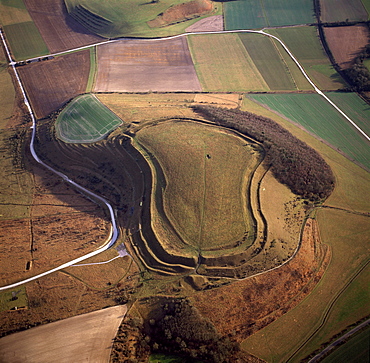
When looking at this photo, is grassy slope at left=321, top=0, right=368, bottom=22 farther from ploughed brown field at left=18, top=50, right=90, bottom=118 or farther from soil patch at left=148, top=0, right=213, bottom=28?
ploughed brown field at left=18, top=50, right=90, bottom=118

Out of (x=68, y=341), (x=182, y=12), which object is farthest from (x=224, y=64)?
(x=68, y=341)

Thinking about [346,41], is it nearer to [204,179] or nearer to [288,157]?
[288,157]

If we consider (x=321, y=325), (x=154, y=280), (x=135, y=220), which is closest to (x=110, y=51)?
(x=135, y=220)

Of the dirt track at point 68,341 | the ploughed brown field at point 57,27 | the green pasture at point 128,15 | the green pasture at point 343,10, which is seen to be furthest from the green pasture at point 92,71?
the green pasture at point 343,10

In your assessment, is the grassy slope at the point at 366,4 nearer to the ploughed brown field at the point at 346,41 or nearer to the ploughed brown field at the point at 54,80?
the ploughed brown field at the point at 346,41

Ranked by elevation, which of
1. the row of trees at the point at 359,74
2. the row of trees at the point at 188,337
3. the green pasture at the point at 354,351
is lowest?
the green pasture at the point at 354,351

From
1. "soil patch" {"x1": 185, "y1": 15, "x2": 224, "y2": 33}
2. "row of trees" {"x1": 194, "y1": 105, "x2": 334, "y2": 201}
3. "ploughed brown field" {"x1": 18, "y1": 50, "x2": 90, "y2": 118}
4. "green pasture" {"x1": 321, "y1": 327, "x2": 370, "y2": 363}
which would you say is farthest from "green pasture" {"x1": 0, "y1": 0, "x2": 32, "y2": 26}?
"green pasture" {"x1": 321, "y1": 327, "x2": 370, "y2": 363}

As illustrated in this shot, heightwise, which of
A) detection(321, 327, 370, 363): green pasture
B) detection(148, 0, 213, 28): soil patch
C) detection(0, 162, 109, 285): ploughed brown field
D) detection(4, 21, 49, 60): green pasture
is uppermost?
detection(148, 0, 213, 28): soil patch
